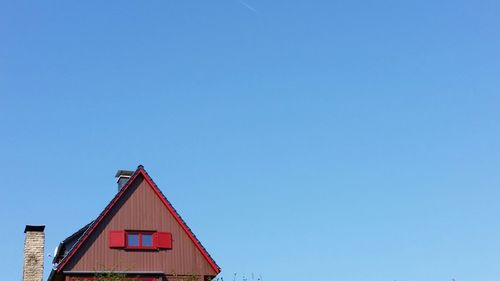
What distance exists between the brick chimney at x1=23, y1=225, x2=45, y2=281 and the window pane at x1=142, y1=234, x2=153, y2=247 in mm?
5198

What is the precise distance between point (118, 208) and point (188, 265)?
15.0 ft

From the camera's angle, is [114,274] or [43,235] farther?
[43,235]

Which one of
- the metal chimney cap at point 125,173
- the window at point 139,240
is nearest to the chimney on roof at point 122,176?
the metal chimney cap at point 125,173

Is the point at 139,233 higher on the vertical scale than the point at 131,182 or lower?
lower

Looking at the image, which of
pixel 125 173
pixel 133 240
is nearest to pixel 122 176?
pixel 125 173

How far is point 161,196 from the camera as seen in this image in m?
38.6

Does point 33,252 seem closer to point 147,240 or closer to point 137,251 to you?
point 137,251

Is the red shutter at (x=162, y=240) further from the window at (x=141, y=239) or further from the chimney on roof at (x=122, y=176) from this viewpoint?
the chimney on roof at (x=122, y=176)

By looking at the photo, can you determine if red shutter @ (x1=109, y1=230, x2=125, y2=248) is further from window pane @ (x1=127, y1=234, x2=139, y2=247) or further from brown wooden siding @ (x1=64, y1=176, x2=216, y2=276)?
window pane @ (x1=127, y1=234, x2=139, y2=247)

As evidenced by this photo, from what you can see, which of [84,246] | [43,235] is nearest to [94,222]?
[84,246]

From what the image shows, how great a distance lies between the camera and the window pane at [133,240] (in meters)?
37.6

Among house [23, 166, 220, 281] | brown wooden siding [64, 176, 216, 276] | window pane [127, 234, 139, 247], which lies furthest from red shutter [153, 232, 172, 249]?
window pane [127, 234, 139, 247]

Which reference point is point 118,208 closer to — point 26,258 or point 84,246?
point 84,246

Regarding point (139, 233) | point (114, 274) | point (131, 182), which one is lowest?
point (114, 274)
